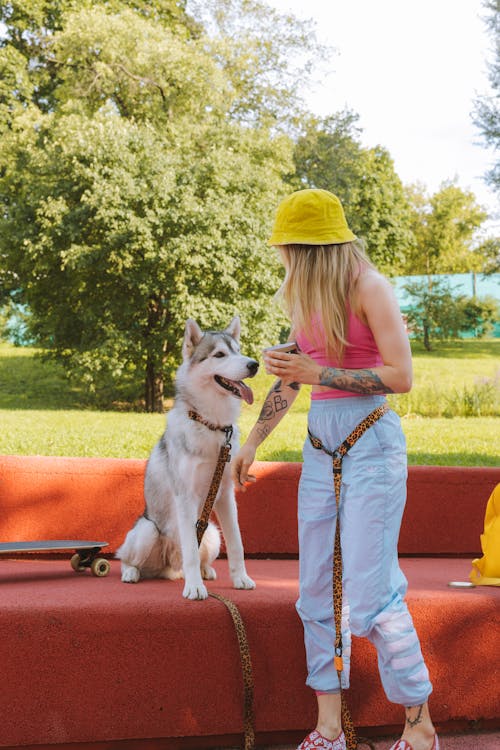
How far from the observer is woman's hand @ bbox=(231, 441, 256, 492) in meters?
2.89

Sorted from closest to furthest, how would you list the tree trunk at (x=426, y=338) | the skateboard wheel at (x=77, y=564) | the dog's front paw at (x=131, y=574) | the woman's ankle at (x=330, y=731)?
the woman's ankle at (x=330, y=731) < the dog's front paw at (x=131, y=574) < the skateboard wheel at (x=77, y=564) < the tree trunk at (x=426, y=338)

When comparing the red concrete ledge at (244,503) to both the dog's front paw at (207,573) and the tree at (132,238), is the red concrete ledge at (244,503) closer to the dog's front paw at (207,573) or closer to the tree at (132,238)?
the dog's front paw at (207,573)

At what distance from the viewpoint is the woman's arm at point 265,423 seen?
114 inches

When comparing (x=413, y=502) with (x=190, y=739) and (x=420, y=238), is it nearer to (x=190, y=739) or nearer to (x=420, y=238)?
(x=190, y=739)

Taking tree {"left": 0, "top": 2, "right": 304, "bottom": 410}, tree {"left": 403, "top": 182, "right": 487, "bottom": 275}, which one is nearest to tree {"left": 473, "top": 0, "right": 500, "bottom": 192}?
tree {"left": 0, "top": 2, "right": 304, "bottom": 410}

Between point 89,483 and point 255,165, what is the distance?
16009 mm

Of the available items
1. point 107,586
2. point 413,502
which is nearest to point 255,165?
point 413,502

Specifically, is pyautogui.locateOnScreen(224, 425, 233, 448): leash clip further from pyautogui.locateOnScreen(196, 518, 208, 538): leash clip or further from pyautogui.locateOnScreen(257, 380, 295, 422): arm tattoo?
pyautogui.locateOnScreen(257, 380, 295, 422): arm tattoo

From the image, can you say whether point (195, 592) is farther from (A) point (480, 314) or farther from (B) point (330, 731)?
(A) point (480, 314)

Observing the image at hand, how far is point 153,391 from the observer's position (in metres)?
17.5

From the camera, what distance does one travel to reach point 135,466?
447 cm

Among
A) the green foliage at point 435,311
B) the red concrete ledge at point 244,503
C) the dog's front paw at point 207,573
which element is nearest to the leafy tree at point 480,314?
Result: the green foliage at point 435,311

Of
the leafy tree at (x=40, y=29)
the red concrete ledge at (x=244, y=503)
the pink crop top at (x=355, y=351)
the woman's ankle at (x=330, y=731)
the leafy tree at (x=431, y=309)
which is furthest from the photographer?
the leafy tree at (x=431, y=309)

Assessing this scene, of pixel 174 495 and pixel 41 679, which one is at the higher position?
pixel 174 495
